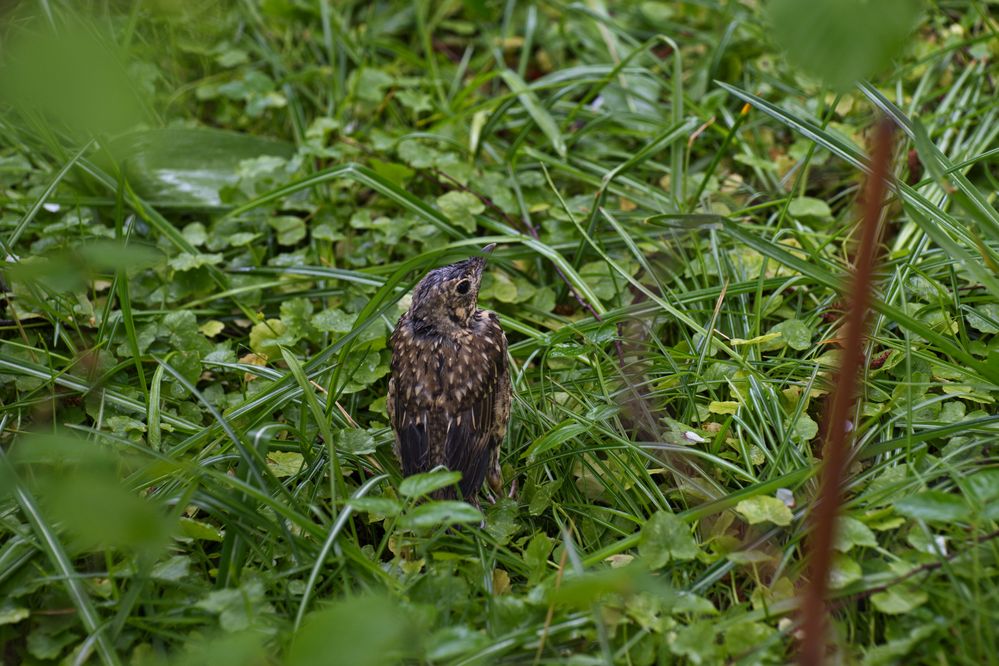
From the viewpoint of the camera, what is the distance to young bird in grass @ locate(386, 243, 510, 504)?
303cm

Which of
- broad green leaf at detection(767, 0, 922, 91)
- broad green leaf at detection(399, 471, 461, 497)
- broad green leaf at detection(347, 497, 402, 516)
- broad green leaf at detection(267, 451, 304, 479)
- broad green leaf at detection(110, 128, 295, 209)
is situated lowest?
broad green leaf at detection(267, 451, 304, 479)

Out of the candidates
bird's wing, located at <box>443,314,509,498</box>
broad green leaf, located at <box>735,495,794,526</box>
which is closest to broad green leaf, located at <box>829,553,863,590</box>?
broad green leaf, located at <box>735,495,794,526</box>

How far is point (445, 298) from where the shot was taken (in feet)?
10.8

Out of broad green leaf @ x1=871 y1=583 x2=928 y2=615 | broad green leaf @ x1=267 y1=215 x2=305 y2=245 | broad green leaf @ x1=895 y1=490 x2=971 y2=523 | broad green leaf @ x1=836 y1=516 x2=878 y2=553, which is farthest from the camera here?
broad green leaf @ x1=267 y1=215 x2=305 y2=245

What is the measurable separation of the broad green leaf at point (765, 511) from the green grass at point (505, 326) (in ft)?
0.05

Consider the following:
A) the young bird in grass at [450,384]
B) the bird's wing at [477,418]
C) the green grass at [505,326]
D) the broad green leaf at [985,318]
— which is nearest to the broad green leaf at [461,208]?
the green grass at [505,326]

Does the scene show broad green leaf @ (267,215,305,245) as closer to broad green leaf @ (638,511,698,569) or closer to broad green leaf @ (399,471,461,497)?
broad green leaf @ (399,471,461,497)

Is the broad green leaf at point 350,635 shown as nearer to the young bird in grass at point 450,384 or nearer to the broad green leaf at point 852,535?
the young bird in grass at point 450,384

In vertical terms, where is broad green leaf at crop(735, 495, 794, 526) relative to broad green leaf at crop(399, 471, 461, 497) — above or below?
below

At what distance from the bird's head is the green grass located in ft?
0.55

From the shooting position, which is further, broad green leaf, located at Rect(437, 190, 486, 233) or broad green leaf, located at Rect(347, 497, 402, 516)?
broad green leaf, located at Rect(437, 190, 486, 233)

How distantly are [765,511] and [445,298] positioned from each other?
131cm

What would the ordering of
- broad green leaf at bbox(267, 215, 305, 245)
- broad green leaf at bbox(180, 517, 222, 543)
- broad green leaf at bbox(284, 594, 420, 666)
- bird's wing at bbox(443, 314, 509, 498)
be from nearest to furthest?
broad green leaf at bbox(284, 594, 420, 666)
broad green leaf at bbox(180, 517, 222, 543)
bird's wing at bbox(443, 314, 509, 498)
broad green leaf at bbox(267, 215, 305, 245)

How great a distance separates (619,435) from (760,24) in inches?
115
